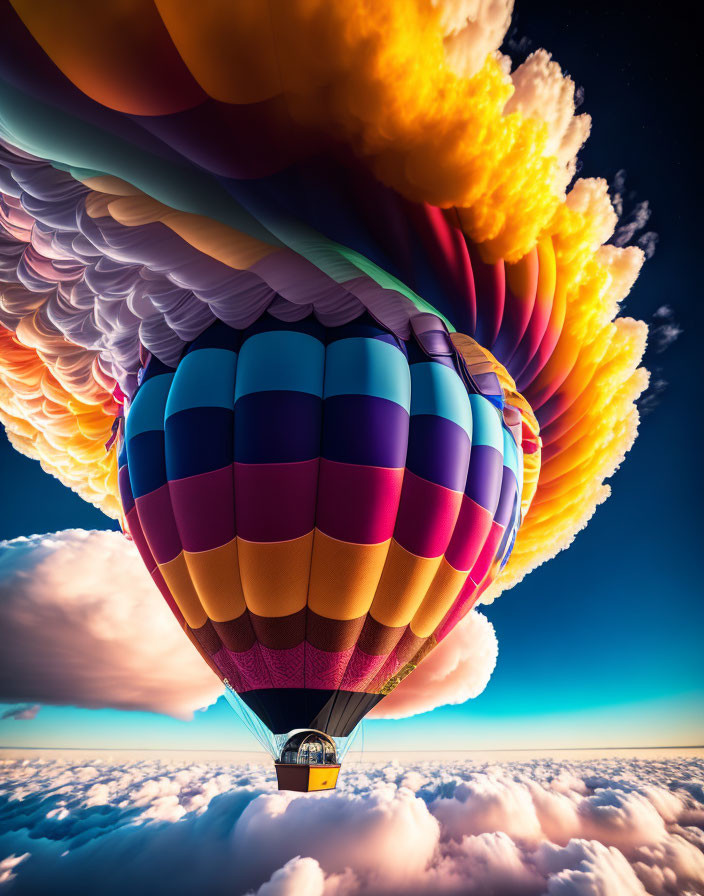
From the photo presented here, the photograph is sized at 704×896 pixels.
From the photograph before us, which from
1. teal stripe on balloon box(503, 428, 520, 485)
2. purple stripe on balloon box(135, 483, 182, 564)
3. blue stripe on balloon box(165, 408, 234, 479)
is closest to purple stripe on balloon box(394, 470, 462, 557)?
teal stripe on balloon box(503, 428, 520, 485)

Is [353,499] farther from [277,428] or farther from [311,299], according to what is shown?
[311,299]

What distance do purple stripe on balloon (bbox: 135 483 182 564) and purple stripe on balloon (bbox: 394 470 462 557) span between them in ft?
5.58

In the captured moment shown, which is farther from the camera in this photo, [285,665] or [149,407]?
[149,407]

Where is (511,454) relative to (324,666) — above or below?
above

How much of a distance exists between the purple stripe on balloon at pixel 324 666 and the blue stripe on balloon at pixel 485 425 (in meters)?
1.90

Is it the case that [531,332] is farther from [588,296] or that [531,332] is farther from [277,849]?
[277,849]

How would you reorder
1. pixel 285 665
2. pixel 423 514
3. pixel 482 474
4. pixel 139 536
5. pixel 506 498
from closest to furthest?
pixel 423 514, pixel 285 665, pixel 482 474, pixel 506 498, pixel 139 536

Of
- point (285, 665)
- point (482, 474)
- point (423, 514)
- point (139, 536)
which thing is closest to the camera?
point (423, 514)

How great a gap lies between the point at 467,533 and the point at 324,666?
1.48m

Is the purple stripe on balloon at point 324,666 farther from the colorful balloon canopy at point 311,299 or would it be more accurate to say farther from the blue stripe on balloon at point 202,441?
the blue stripe on balloon at point 202,441

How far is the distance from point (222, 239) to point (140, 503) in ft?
7.00

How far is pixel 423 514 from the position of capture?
344 centimetres

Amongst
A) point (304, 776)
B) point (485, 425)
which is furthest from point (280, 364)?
point (304, 776)

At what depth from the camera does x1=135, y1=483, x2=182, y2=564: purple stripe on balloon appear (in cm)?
362
